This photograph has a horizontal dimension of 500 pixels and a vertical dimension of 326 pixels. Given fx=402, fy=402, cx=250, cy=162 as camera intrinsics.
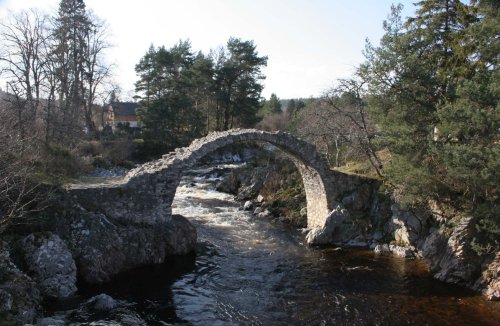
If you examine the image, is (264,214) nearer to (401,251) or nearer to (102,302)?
(401,251)

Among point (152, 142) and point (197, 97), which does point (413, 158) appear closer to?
point (152, 142)

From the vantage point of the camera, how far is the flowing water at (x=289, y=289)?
10.9m

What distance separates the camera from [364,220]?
18.5 metres

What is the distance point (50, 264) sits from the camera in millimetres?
11289

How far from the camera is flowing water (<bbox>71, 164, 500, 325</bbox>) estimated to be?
10.9m

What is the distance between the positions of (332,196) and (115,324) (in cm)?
1202

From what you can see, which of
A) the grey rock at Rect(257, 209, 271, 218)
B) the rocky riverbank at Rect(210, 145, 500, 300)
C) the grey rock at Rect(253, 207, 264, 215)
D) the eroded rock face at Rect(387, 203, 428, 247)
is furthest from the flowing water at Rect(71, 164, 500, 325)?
the grey rock at Rect(253, 207, 264, 215)

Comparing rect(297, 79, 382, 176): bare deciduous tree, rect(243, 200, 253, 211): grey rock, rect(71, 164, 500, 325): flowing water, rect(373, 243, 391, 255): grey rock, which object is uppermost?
rect(297, 79, 382, 176): bare deciduous tree

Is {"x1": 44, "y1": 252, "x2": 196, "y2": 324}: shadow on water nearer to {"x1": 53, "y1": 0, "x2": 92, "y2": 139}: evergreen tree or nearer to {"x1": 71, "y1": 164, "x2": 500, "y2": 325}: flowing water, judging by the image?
{"x1": 71, "y1": 164, "x2": 500, "y2": 325}: flowing water

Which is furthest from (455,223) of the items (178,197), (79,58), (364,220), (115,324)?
(79,58)

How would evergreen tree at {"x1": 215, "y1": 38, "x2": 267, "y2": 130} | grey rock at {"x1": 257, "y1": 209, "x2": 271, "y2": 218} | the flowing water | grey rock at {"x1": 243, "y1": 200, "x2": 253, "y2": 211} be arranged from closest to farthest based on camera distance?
1. the flowing water
2. grey rock at {"x1": 257, "y1": 209, "x2": 271, "y2": 218}
3. grey rock at {"x1": 243, "y1": 200, "x2": 253, "y2": 211}
4. evergreen tree at {"x1": 215, "y1": 38, "x2": 267, "y2": 130}

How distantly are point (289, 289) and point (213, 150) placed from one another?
21.6 ft

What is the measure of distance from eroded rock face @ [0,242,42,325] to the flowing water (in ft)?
7.97

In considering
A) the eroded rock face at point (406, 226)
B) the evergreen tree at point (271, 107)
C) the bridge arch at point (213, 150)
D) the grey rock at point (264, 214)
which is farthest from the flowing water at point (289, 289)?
the evergreen tree at point (271, 107)
